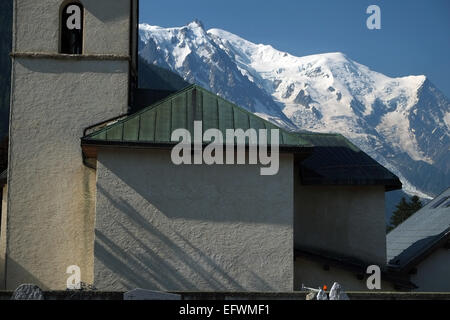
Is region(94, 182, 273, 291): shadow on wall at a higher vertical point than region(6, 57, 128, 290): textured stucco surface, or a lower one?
lower

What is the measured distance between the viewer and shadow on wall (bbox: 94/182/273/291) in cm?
2011

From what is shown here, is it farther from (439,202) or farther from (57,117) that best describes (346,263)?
(439,202)

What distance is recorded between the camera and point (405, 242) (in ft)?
109

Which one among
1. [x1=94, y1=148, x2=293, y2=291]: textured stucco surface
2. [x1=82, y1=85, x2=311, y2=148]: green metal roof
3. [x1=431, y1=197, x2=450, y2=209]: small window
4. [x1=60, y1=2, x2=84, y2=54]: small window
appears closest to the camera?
[x1=94, y1=148, x2=293, y2=291]: textured stucco surface

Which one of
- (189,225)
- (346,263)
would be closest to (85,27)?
(189,225)

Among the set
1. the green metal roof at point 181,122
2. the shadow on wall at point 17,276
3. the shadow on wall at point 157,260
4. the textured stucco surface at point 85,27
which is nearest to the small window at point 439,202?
the green metal roof at point 181,122

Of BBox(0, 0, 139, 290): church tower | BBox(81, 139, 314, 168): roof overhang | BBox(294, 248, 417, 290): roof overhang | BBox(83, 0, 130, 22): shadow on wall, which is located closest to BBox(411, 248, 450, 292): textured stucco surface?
BBox(294, 248, 417, 290): roof overhang

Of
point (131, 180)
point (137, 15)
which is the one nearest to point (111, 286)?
point (131, 180)

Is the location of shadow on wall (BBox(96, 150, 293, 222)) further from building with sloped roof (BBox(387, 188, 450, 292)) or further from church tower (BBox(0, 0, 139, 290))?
building with sloped roof (BBox(387, 188, 450, 292))

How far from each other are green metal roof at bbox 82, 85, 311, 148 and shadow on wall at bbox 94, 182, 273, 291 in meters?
1.72

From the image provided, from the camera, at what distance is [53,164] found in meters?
22.6
